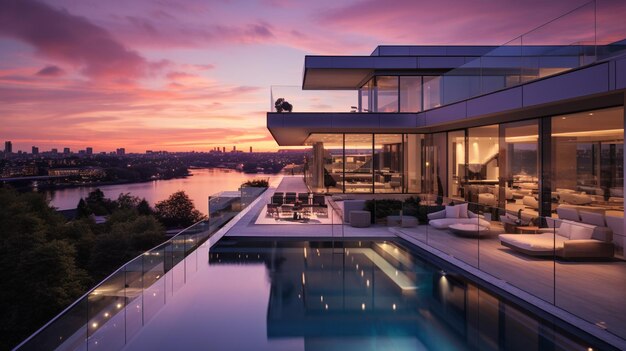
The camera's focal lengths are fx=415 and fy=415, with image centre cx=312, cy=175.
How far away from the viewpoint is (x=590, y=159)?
9586 mm

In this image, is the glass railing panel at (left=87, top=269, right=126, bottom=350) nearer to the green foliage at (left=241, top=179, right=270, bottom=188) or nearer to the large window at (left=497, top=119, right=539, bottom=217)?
the large window at (left=497, top=119, right=539, bottom=217)

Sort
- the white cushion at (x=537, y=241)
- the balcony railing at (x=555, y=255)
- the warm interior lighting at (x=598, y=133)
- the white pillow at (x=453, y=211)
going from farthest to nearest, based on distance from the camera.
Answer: the white pillow at (x=453, y=211) → the warm interior lighting at (x=598, y=133) → the white cushion at (x=537, y=241) → the balcony railing at (x=555, y=255)

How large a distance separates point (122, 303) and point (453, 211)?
809 cm

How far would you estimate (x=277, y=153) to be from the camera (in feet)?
124

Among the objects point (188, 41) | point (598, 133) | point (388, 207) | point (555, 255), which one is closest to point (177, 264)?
point (555, 255)

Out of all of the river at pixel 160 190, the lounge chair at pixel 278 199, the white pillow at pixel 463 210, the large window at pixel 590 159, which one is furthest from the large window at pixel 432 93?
the river at pixel 160 190

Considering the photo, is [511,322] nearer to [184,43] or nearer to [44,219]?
[184,43]

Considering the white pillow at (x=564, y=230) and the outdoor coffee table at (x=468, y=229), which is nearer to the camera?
the white pillow at (x=564, y=230)

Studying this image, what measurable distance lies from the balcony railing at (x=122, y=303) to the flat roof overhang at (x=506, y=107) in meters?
8.03

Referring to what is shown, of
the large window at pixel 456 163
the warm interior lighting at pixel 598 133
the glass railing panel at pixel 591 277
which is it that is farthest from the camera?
the large window at pixel 456 163

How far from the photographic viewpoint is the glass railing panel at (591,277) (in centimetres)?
523

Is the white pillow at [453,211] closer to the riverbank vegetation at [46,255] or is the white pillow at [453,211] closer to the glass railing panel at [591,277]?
the glass railing panel at [591,277]

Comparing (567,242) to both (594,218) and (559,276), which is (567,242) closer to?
(559,276)

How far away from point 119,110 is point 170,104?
4.37 metres
